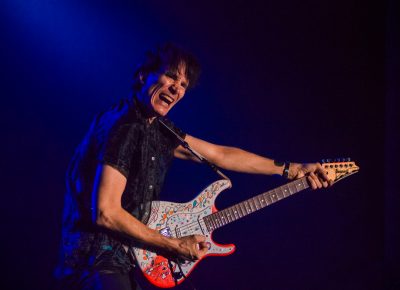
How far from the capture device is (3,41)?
12.4 ft

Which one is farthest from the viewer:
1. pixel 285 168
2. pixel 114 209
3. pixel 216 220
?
pixel 285 168

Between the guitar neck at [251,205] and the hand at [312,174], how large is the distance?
0.06m

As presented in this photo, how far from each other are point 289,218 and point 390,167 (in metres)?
1.62

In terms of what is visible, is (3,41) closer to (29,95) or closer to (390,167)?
(29,95)

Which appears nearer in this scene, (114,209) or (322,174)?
(114,209)

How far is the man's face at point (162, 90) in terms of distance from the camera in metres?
2.59

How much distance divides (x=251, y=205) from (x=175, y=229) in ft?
2.69

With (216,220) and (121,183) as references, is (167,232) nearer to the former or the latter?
(216,220)

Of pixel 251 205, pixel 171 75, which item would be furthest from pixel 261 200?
pixel 171 75

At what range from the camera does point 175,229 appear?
271 centimetres

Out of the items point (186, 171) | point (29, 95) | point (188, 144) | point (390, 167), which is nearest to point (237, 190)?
point (186, 171)

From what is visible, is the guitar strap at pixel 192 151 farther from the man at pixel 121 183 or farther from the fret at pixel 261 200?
the fret at pixel 261 200

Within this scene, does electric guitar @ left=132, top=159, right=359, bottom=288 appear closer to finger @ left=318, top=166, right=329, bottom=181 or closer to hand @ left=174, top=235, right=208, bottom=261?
finger @ left=318, top=166, right=329, bottom=181

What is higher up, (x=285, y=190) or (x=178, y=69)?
(x=178, y=69)
